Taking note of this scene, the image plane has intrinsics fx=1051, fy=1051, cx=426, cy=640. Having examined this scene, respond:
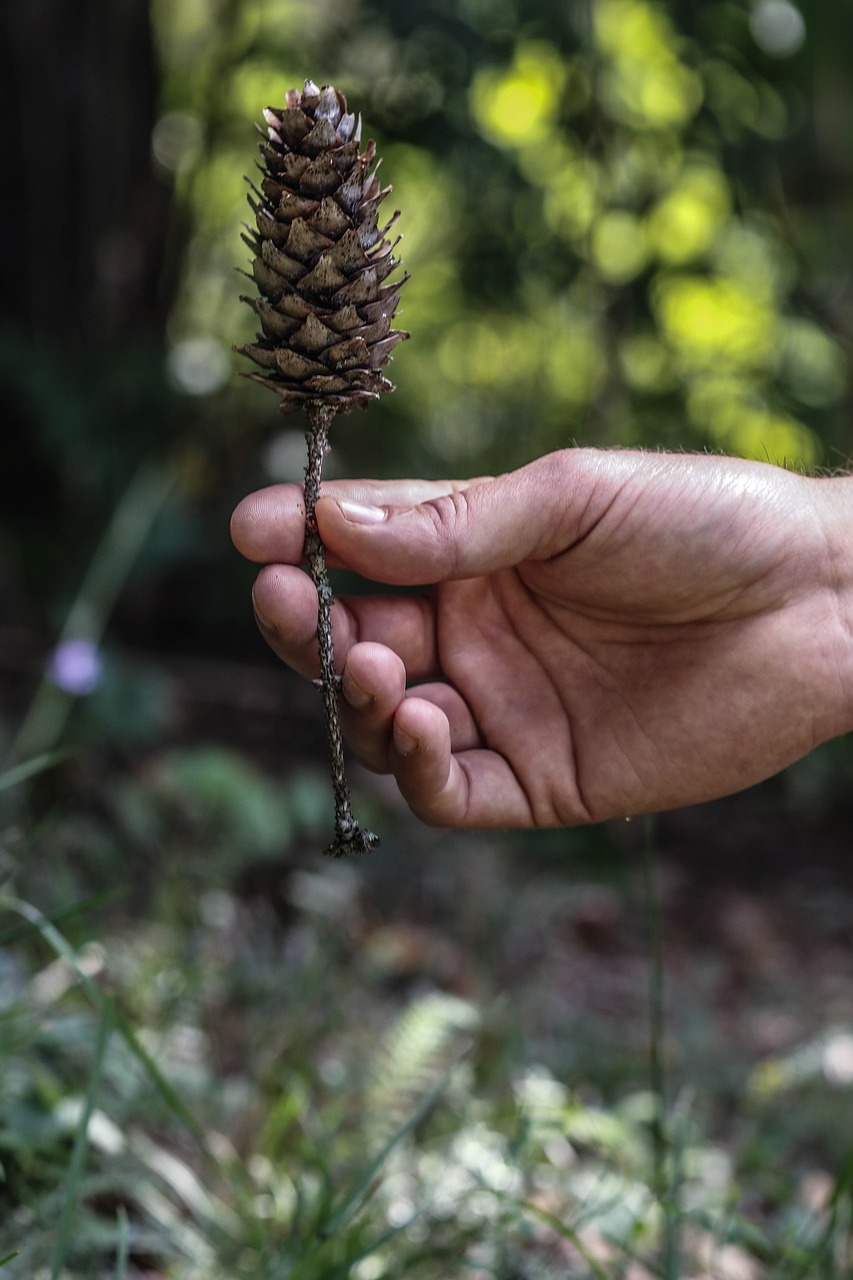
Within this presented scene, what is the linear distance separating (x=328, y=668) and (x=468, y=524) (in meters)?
Answer: 0.25

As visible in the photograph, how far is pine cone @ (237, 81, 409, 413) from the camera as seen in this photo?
112 cm

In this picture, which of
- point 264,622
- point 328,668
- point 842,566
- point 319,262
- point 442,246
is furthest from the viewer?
point 442,246

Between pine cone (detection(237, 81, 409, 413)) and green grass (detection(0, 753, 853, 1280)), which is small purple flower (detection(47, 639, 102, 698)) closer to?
green grass (detection(0, 753, 853, 1280))

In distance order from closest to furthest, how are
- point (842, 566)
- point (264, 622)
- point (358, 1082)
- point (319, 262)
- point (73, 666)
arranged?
point (319, 262)
point (264, 622)
point (842, 566)
point (358, 1082)
point (73, 666)

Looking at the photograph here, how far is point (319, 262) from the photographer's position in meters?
1.11

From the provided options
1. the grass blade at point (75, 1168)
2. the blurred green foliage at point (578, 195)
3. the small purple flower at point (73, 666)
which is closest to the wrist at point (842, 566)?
the grass blade at point (75, 1168)

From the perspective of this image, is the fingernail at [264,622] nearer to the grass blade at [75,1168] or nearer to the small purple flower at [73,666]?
the grass blade at [75,1168]

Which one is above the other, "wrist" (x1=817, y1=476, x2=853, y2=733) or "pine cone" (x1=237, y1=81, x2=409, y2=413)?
"pine cone" (x1=237, y1=81, x2=409, y2=413)

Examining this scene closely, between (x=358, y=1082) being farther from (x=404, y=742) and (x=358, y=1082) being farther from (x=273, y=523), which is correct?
(x=273, y=523)

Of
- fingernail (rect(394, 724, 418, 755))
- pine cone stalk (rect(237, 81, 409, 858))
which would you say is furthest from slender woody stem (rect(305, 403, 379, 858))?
fingernail (rect(394, 724, 418, 755))

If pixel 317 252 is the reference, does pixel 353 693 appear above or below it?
below

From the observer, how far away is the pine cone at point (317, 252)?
1.12 meters

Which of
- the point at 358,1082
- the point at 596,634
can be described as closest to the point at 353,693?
the point at 596,634

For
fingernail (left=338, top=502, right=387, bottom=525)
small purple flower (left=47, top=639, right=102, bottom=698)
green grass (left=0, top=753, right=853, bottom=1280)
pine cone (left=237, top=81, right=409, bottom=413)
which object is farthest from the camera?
small purple flower (left=47, top=639, right=102, bottom=698)
